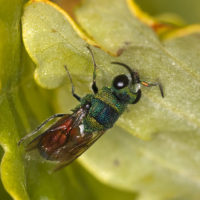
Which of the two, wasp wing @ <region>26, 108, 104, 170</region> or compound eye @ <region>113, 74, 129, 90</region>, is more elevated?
compound eye @ <region>113, 74, 129, 90</region>

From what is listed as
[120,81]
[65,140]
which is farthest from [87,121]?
[120,81]

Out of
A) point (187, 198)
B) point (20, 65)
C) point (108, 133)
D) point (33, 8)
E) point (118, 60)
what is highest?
point (33, 8)

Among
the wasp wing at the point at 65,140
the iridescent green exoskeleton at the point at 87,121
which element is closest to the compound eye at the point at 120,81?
the iridescent green exoskeleton at the point at 87,121

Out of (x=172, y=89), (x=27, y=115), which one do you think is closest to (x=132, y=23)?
(x=172, y=89)

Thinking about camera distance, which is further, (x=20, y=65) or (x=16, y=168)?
(x=20, y=65)

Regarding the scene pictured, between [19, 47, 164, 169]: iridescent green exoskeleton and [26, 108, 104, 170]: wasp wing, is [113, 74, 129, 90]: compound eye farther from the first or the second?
[26, 108, 104, 170]: wasp wing

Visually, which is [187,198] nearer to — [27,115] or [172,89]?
[172,89]

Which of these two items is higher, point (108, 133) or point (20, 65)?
point (20, 65)

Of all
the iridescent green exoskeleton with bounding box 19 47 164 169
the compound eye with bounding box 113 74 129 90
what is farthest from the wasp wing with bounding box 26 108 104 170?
the compound eye with bounding box 113 74 129 90
